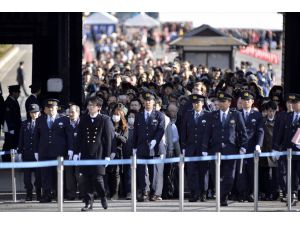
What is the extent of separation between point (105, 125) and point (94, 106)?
1.05 feet

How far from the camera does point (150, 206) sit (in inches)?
775

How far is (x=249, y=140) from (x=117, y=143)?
2.13m

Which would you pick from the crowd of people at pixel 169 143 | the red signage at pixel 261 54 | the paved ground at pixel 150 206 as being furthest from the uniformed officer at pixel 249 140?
the red signage at pixel 261 54

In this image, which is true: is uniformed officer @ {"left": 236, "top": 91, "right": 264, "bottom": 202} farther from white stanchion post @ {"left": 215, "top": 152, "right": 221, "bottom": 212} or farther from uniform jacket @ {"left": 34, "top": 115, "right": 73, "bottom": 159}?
uniform jacket @ {"left": 34, "top": 115, "right": 73, "bottom": 159}

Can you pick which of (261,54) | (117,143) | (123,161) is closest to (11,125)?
(117,143)

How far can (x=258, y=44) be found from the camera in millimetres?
60406

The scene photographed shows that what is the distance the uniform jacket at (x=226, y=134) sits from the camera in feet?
65.7

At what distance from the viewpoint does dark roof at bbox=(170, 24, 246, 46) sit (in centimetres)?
3819

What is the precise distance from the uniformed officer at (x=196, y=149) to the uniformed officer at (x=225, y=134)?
6.9 inches

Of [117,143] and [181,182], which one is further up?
[117,143]

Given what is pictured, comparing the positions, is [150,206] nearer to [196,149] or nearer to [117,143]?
[196,149]

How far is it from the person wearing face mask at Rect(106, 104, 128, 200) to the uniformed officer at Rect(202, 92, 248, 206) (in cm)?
140

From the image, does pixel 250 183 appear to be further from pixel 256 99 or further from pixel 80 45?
pixel 80 45
